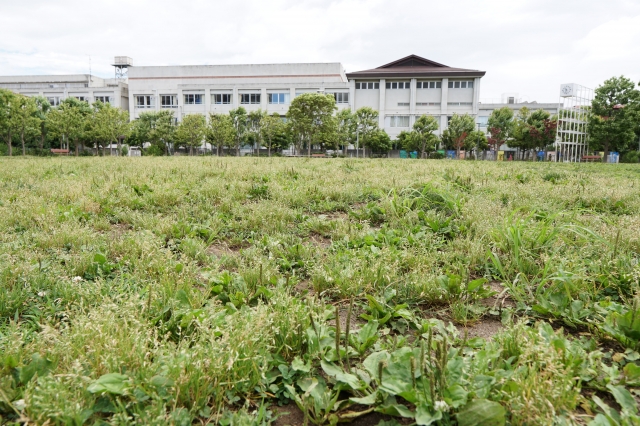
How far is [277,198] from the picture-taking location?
21.7 feet

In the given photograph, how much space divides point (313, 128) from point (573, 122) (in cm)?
3115

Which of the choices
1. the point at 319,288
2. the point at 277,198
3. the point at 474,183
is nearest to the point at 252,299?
the point at 319,288

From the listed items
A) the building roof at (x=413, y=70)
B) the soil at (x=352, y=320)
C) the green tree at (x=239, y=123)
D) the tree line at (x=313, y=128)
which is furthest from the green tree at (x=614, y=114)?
the soil at (x=352, y=320)

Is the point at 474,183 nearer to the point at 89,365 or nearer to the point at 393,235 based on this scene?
the point at 393,235

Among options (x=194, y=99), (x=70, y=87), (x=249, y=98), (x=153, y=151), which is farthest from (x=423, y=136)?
(x=70, y=87)

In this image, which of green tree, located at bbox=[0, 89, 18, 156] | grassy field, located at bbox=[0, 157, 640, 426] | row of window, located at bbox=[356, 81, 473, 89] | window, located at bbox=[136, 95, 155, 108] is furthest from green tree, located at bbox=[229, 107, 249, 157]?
grassy field, located at bbox=[0, 157, 640, 426]

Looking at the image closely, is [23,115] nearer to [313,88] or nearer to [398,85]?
[313,88]

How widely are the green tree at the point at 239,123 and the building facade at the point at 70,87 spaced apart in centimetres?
3689

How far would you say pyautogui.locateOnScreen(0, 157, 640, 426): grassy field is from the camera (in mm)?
1752

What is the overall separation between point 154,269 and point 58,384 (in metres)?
1.71

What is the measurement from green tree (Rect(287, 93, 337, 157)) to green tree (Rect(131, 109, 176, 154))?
65.3 ft

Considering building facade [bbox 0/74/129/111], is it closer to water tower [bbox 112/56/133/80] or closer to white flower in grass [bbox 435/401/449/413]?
water tower [bbox 112/56/133/80]

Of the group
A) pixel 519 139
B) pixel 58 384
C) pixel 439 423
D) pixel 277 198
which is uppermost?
pixel 519 139

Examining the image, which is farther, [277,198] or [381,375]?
[277,198]
